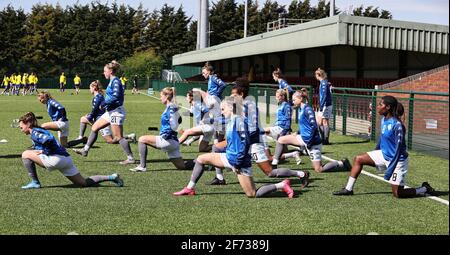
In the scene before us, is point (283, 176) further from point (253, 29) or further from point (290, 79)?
point (253, 29)

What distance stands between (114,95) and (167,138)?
239cm

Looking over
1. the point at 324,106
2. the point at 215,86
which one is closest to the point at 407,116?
the point at 324,106

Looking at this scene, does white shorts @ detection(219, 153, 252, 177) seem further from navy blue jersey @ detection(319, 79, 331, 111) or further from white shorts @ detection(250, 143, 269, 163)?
navy blue jersey @ detection(319, 79, 331, 111)

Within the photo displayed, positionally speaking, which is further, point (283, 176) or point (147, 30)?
point (147, 30)

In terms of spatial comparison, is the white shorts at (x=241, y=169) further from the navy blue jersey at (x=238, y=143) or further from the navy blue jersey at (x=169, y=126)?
the navy blue jersey at (x=169, y=126)

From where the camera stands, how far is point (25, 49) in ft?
270

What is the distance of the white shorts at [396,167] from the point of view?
8703 millimetres

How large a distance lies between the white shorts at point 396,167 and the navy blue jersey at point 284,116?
3.88 meters

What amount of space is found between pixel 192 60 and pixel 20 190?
153 feet

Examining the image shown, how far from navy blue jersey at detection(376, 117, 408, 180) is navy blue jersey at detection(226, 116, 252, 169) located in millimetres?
1926

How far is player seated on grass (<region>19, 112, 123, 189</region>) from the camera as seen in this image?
909 centimetres

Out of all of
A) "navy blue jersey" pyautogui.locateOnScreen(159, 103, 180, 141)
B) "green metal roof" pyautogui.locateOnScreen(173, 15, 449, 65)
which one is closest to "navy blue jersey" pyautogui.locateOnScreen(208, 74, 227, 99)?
"navy blue jersey" pyautogui.locateOnScreen(159, 103, 180, 141)

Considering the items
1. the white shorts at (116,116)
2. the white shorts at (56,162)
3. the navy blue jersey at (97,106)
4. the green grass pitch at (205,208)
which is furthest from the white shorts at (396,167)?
the navy blue jersey at (97,106)
